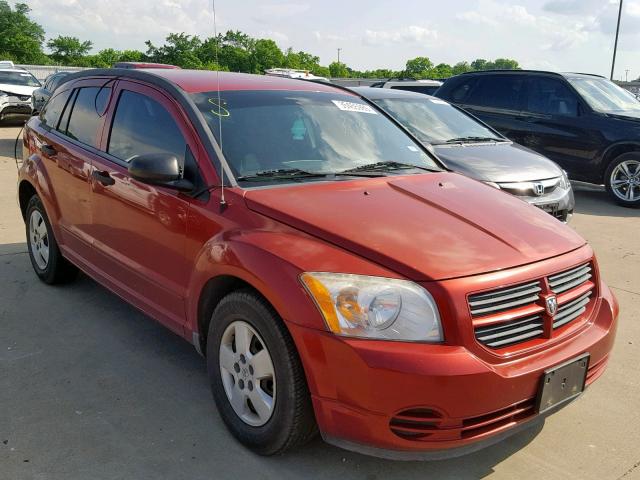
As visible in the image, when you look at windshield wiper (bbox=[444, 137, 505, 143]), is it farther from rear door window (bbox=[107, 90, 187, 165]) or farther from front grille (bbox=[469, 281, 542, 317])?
front grille (bbox=[469, 281, 542, 317])

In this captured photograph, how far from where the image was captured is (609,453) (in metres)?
2.95

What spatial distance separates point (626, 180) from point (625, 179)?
0.08 feet

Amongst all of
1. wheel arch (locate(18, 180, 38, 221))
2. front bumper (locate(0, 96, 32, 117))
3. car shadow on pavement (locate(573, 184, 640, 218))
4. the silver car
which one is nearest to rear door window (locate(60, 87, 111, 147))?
wheel arch (locate(18, 180, 38, 221))

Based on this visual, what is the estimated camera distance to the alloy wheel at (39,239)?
5.02 meters

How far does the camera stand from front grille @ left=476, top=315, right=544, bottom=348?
2465 millimetres

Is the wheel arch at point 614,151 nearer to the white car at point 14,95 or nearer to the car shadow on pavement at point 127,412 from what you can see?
the car shadow on pavement at point 127,412

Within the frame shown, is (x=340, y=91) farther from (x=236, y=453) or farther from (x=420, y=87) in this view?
(x=420, y=87)

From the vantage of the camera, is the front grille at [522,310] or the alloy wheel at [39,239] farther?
the alloy wheel at [39,239]

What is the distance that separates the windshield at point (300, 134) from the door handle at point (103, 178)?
80 cm

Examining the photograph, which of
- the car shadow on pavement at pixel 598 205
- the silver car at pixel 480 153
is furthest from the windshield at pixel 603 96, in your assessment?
the silver car at pixel 480 153

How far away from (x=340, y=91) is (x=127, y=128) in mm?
1453

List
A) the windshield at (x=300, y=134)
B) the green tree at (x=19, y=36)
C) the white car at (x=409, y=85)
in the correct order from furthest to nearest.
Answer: the green tree at (x=19, y=36) < the white car at (x=409, y=85) < the windshield at (x=300, y=134)

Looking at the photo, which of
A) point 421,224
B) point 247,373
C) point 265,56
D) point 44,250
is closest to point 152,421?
point 247,373

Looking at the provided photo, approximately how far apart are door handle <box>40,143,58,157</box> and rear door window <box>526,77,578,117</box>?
291 inches
